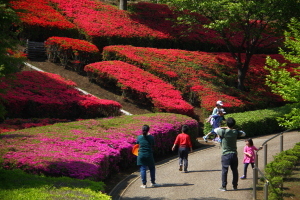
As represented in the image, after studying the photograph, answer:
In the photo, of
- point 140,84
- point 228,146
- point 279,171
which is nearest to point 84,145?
point 228,146

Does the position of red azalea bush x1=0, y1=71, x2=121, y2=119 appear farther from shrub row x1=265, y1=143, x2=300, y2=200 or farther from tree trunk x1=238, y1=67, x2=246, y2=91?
tree trunk x1=238, y1=67, x2=246, y2=91

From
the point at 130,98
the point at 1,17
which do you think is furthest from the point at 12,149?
the point at 130,98

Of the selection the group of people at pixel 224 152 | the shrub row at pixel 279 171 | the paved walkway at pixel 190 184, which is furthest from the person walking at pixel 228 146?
the shrub row at pixel 279 171

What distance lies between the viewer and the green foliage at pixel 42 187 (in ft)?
25.2

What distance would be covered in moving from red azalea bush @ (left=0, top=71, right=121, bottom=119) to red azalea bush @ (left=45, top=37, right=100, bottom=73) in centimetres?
332

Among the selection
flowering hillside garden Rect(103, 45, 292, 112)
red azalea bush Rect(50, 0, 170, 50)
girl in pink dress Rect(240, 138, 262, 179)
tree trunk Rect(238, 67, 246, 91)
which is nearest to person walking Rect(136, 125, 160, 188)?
girl in pink dress Rect(240, 138, 262, 179)

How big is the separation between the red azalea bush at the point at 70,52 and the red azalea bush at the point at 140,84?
53.0 inches

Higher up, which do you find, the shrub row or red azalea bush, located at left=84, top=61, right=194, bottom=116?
red azalea bush, located at left=84, top=61, right=194, bottom=116

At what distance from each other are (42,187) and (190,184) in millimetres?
4656

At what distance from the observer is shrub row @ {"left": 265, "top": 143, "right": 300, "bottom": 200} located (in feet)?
32.1

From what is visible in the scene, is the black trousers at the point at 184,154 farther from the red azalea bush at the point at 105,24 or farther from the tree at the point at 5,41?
the red azalea bush at the point at 105,24

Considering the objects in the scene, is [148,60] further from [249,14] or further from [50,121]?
[50,121]

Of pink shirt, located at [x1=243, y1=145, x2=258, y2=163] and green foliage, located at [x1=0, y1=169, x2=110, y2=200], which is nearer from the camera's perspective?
green foliage, located at [x1=0, y1=169, x2=110, y2=200]

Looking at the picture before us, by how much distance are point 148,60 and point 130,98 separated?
4045 mm
